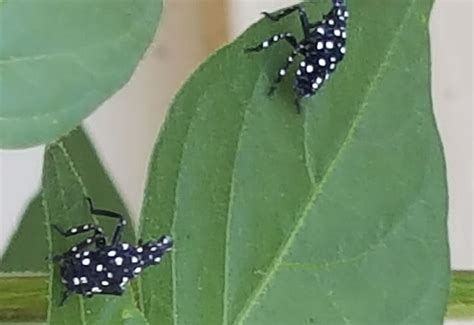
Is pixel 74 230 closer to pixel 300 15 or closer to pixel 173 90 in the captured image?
pixel 300 15

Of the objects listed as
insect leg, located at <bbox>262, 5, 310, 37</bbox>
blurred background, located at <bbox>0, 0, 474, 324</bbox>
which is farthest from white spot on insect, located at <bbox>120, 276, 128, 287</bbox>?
blurred background, located at <bbox>0, 0, 474, 324</bbox>

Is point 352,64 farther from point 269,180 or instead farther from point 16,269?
point 16,269

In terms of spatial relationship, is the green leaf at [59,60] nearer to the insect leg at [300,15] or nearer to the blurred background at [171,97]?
the insect leg at [300,15]

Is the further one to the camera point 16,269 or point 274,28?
point 16,269

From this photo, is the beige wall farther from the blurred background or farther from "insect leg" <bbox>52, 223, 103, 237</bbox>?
"insect leg" <bbox>52, 223, 103, 237</bbox>

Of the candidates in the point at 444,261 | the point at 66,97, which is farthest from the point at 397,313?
the point at 66,97

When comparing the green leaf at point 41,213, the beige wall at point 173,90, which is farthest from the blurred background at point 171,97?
the green leaf at point 41,213

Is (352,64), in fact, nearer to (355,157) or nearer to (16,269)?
(355,157)

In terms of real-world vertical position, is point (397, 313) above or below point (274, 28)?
below
